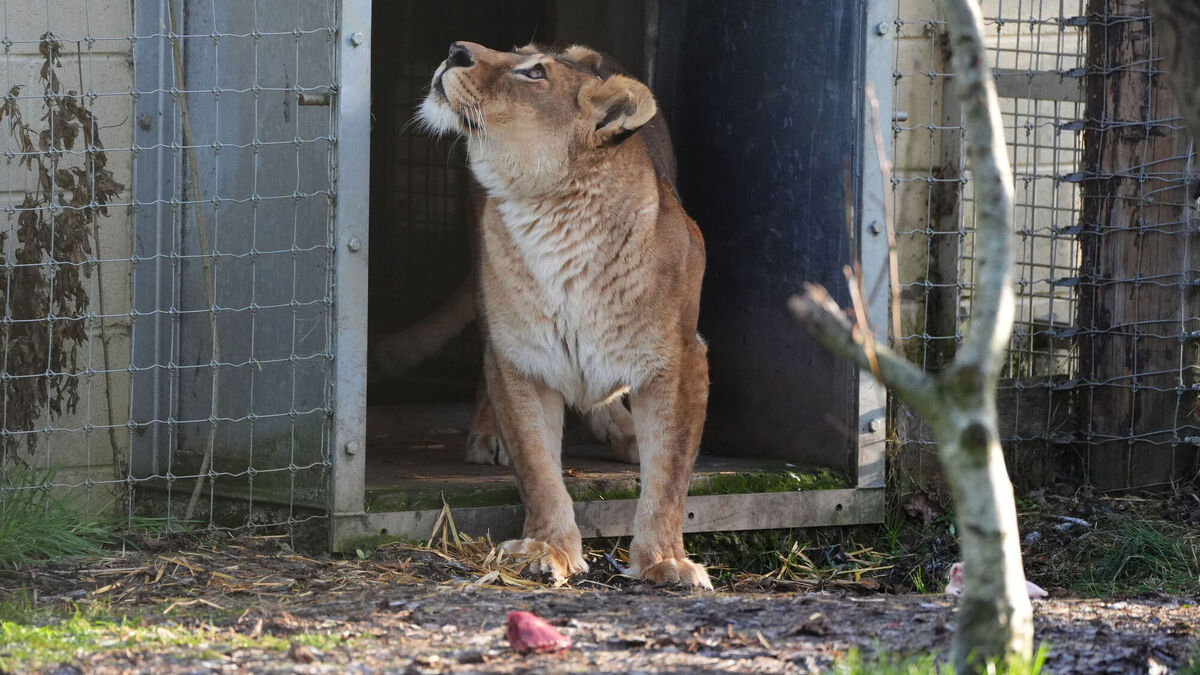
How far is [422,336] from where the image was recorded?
7047 millimetres

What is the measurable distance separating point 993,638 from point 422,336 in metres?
4.36

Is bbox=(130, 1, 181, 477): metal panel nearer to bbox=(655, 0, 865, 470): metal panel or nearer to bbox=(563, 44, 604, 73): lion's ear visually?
bbox=(563, 44, 604, 73): lion's ear

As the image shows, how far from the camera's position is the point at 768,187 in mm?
6355

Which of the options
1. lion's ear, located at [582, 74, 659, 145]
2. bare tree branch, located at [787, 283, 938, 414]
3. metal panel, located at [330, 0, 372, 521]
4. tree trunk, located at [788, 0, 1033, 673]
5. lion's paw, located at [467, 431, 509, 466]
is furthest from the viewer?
lion's paw, located at [467, 431, 509, 466]

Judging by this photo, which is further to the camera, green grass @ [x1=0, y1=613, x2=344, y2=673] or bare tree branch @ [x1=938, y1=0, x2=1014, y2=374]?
green grass @ [x1=0, y1=613, x2=344, y2=673]

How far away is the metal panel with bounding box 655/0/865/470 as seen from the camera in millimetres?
6020

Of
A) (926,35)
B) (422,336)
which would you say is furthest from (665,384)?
(926,35)

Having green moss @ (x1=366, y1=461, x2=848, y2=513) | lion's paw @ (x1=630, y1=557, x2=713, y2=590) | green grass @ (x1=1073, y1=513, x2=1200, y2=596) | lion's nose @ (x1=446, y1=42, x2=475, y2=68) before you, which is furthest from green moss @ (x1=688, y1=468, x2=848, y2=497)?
lion's nose @ (x1=446, y1=42, x2=475, y2=68)

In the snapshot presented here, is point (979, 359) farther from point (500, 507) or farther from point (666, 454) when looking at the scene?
point (500, 507)

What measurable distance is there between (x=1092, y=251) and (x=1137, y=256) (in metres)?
0.21

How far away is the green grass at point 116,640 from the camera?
3455mm

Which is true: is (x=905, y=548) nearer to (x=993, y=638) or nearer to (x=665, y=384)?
(x=665, y=384)

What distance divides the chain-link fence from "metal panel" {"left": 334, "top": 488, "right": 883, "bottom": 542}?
15.6 inches

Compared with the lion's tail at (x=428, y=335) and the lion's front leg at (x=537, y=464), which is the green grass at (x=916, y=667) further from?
the lion's tail at (x=428, y=335)
